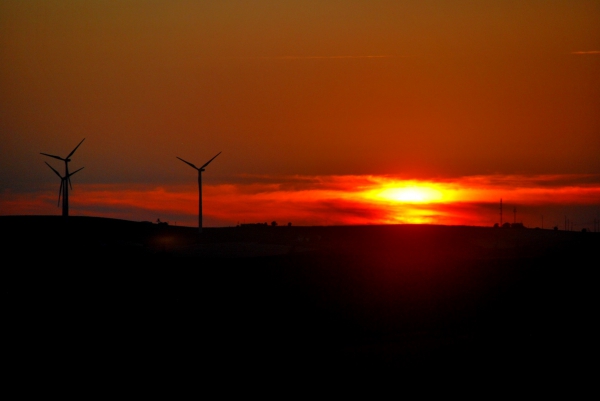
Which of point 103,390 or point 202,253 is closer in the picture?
point 103,390

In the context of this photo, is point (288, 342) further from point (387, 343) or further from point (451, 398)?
point (451, 398)

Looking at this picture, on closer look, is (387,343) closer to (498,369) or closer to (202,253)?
(498,369)

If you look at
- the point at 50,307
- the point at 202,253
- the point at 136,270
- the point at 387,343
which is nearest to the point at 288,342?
the point at 387,343

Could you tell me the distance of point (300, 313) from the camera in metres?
40.7

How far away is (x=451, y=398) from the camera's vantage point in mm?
22453

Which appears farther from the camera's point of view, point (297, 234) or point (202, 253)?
point (297, 234)

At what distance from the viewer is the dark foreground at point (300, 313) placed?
28.3m

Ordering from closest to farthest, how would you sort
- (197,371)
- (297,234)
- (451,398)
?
(451,398) → (197,371) → (297,234)

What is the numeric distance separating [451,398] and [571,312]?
1914cm

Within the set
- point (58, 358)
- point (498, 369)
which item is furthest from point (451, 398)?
point (58, 358)

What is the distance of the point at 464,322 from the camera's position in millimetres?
37750

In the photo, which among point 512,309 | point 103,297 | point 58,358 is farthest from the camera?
point 103,297

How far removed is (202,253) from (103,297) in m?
55.7

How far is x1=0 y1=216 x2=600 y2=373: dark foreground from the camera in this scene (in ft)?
92.9
